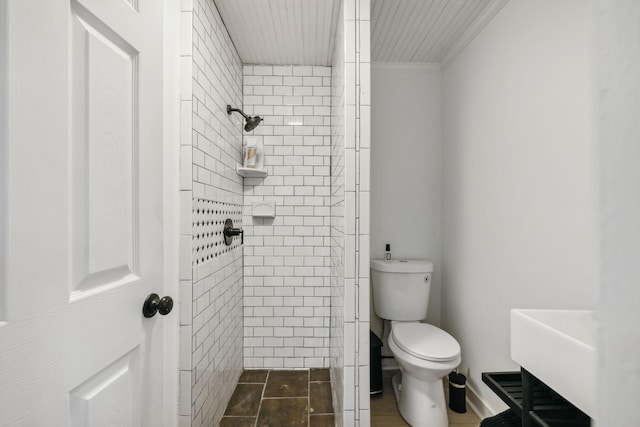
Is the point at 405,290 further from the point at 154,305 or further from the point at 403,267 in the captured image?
the point at 154,305

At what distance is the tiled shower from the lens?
1269 mm

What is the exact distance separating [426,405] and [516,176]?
4.23 feet

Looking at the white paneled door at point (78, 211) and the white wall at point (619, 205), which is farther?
the white paneled door at point (78, 211)

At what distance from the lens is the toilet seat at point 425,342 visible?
1.58 metres

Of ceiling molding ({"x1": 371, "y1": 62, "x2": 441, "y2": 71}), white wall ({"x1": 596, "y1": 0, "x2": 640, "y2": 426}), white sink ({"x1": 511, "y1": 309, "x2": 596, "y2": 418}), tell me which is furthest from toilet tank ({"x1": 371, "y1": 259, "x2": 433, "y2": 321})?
white wall ({"x1": 596, "y1": 0, "x2": 640, "y2": 426})

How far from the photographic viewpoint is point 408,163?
92.9 inches

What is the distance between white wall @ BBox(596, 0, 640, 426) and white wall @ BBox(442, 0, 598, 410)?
101 centimetres

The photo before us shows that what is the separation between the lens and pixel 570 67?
1227 millimetres

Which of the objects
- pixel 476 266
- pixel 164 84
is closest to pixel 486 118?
pixel 476 266

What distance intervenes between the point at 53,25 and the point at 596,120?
89 centimetres

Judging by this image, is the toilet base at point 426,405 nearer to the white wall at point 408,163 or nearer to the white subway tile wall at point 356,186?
the white subway tile wall at point 356,186

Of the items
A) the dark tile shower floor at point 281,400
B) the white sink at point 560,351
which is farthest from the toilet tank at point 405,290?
the white sink at point 560,351

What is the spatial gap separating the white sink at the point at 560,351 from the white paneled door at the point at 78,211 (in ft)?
3.52

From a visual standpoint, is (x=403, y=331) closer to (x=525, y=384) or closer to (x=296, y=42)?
(x=525, y=384)
